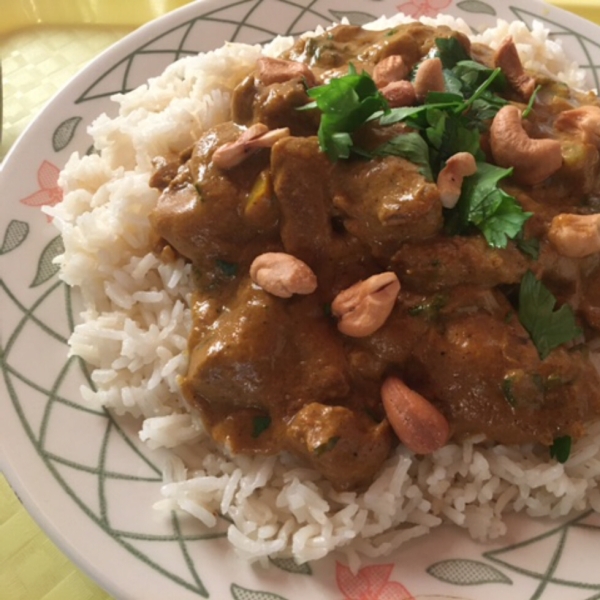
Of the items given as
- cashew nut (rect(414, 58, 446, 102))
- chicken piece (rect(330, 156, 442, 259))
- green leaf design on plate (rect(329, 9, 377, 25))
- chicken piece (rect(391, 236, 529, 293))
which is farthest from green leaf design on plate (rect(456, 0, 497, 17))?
chicken piece (rect(391, 236, 529, 293))

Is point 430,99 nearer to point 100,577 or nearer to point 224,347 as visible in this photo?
point 224,347

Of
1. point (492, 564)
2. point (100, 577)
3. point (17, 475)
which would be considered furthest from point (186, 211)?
point (492, 564)

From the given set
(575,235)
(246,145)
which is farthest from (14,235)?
(575,235)

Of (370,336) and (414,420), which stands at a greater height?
(370,336)

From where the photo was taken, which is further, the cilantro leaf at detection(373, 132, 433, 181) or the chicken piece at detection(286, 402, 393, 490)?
the cilantro leaf at detection(373, 132, 433, 181)

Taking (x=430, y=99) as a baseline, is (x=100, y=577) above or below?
below

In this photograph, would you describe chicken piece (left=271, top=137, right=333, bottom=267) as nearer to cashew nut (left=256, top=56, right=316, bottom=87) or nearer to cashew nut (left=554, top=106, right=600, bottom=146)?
cashew nut (left=256, top=56, right=316, bottom=87)

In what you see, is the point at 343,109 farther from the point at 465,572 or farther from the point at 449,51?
the point at 465,572
